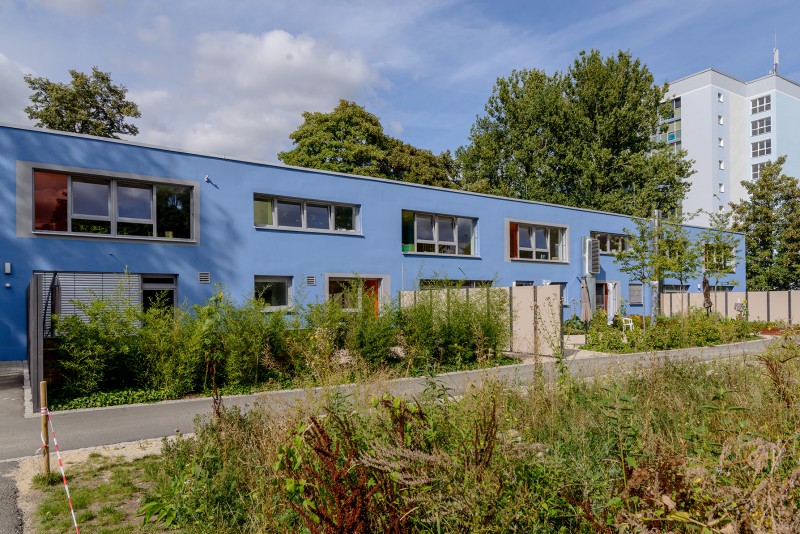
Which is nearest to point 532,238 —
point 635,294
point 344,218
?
point 635,294

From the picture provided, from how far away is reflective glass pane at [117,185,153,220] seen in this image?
15.0 meters

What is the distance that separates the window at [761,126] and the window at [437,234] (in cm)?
4135

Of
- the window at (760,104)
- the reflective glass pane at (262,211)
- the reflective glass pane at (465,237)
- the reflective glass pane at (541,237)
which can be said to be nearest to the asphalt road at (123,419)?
the reflective glass pane at (262,211)

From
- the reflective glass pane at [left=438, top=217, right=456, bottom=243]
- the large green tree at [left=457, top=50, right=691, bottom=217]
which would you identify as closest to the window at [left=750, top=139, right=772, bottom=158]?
the large green tree at [left=457, top=50, right=691, bottom=217]

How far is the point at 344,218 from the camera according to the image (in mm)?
19156

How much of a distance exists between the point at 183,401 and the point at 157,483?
4.86 meters

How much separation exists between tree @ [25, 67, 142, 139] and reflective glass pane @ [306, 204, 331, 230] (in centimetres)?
1779

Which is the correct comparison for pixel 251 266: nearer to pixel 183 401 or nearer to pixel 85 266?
pixel 85 266

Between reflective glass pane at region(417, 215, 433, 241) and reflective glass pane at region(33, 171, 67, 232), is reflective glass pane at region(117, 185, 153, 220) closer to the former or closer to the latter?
reflective glass pane at region(33, 171, 67, 232)

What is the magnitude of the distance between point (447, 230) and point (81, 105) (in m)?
22.4

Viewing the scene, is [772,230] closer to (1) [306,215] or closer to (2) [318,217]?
(2) [318,217]

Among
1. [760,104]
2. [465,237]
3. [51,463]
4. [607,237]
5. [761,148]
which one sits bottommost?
[51,463]

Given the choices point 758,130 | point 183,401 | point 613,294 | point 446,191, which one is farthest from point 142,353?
point 758,130

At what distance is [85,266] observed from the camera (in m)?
14.1
